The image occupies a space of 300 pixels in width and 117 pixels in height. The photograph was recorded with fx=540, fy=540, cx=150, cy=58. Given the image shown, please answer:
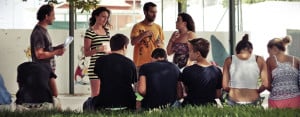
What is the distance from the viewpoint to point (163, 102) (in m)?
6.63

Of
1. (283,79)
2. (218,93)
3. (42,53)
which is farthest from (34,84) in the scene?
(283,79)

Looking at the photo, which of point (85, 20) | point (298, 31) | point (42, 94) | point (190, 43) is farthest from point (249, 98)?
point (85, 20)

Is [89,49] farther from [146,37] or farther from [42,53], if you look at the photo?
[146,37]

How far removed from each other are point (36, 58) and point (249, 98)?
2833mm

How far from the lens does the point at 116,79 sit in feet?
21.4

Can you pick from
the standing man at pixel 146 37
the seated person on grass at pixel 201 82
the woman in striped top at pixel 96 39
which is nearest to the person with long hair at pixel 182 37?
the standing man at pixel 146 37

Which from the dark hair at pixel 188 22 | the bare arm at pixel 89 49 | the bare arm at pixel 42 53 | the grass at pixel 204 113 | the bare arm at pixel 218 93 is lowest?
the bare arm at pixel 218 93

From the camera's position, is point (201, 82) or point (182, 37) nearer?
point (201, 82)

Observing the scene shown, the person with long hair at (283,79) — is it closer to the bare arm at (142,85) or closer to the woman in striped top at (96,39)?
the bare arm at (142,85)

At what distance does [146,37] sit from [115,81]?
1209 mm

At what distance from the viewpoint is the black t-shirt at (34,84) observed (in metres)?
7.10

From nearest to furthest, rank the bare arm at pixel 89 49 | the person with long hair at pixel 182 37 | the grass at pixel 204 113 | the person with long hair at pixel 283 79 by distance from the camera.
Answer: the grass at pixel 204 113, the person with long hair at pixel 283 79, the bare arm at pixel 89 49, the person with long hair at pixel 182 37

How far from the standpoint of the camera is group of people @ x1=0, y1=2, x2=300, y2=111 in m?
6.58

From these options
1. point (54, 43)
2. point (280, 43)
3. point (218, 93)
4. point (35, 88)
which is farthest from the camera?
point (54, 43)
